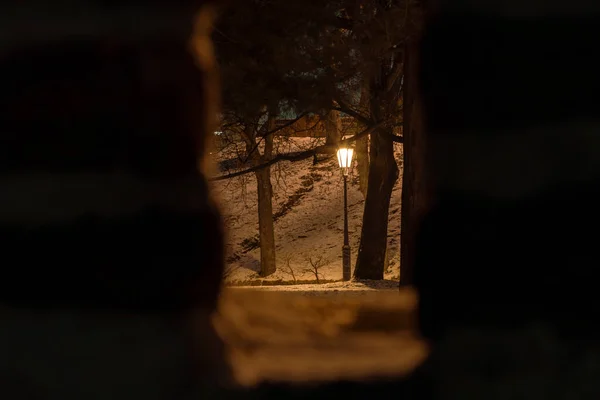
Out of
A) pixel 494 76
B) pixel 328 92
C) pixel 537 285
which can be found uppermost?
pixel 328 92

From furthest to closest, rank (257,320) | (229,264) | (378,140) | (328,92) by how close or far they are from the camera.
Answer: (229,264) < (378,140) < (328,92) < (257,320)

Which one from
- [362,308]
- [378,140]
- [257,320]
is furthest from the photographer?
[378,140]

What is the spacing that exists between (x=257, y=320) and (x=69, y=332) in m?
0.92

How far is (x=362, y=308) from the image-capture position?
3082 millimetres

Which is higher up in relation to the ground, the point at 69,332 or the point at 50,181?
the point at 50,181

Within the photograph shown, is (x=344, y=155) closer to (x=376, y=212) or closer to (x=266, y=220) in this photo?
(x=376, y=212)

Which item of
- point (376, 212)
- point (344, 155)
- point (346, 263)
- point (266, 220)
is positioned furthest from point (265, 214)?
point (376, 212)

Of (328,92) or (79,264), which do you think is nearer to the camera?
(79,264)

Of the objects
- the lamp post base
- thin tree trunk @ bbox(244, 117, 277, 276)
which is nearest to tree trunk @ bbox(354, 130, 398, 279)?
the lamp post base

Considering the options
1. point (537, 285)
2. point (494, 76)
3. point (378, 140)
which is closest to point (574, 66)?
point (494, 76)

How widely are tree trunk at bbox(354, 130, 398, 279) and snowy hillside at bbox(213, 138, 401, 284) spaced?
13.4ft

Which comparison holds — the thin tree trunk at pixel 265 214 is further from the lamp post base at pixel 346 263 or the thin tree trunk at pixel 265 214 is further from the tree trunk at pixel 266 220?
the lamp post base at pixel 346 263

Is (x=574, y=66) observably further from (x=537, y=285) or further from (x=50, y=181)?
(x=50, y=181)

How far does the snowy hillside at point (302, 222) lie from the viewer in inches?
645
